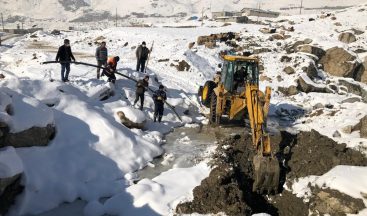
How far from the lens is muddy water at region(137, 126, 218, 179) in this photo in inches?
465

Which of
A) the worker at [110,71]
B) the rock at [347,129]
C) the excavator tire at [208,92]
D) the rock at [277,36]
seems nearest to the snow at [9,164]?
the worker at [110,71]

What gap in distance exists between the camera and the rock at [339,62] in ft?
84.7

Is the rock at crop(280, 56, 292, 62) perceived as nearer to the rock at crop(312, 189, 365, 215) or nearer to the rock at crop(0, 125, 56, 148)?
the rock at crop(0, 125, 56, 148)

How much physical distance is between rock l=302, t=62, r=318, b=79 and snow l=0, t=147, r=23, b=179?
19.1 m

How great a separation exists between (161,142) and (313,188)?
6.00 meters

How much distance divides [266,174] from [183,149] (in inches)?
172

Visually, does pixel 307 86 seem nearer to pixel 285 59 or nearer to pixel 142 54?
pixel 285 59

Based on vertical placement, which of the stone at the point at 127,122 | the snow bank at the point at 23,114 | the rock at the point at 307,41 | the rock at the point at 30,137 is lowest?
the stone at the point at 127,122

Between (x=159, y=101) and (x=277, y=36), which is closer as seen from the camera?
(x=159, y=101)

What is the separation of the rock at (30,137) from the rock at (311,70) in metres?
17.2

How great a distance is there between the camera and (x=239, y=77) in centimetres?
1491

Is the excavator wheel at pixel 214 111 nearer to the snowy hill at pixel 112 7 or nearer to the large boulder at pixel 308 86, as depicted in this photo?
the large boulder at pixel 308 86

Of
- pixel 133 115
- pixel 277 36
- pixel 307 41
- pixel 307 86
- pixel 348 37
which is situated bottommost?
pixel 307 86

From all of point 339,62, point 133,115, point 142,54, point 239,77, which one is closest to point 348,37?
point 339,62
